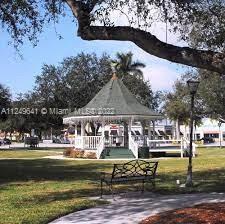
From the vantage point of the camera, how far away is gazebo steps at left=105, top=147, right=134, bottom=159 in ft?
138

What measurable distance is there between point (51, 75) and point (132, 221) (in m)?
73.6

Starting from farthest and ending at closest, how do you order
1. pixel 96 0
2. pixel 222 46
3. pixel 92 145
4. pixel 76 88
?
pixel 76 88 → pixel 92 145 → pixel 222 46 → pixel 96 0

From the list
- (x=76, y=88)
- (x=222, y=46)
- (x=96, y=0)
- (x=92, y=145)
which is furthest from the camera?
(x=76, y=88)

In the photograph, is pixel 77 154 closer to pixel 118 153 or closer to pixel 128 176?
pixel 118 153

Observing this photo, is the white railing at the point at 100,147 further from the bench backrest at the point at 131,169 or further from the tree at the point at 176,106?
the tree at the point at 176,106

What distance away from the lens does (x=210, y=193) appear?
53.5ft

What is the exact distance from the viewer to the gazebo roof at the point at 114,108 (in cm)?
4412

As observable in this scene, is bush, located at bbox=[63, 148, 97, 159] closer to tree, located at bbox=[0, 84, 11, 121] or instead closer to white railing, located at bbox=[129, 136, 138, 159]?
white railing, located at bbox=[129, 136, 138, 159]

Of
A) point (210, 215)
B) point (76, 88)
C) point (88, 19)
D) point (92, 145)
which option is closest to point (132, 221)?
point (210, 215)

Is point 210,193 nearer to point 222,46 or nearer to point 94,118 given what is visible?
point 222,46

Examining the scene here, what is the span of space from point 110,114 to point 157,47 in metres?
33.6

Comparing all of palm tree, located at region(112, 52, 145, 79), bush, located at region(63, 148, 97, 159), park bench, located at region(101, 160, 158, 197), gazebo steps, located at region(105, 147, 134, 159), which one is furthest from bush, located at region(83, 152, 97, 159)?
palm tree, located at region(112, 52, 145, 79)

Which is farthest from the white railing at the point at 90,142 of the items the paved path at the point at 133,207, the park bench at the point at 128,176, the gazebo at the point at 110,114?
the paved path at the point at 133,207

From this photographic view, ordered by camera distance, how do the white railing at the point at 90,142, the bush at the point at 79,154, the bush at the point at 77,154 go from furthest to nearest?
the bush at the point at 77,154 → the white railing at the point at 90,142 → the bush at the point at 79,154
